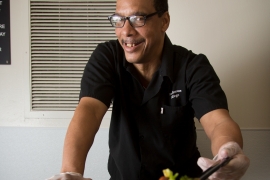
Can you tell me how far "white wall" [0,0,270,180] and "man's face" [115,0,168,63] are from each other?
463 millimetres

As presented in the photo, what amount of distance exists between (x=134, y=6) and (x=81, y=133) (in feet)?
1.76

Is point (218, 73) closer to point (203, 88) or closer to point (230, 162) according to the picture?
point (203, 88)

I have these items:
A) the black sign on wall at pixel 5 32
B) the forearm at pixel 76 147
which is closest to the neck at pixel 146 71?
the forearm at pixel 76 147

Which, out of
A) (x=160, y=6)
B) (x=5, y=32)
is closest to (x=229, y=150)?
(x=160, y=6)

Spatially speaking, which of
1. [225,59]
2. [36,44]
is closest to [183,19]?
[225,59]

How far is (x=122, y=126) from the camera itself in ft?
4.08

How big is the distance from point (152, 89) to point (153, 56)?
15cm

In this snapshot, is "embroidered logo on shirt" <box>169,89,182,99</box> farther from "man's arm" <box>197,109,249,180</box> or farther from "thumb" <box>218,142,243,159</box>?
"thumb" <box>218,142,243,159</box>

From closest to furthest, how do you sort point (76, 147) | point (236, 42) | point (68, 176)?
point (68, 176), point (76, 147), point (236, 42)

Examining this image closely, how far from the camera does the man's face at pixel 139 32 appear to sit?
111 cm

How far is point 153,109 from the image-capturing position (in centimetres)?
122

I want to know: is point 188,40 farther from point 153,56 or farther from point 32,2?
point 32,2

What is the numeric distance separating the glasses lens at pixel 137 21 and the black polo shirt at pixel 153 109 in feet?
0.61

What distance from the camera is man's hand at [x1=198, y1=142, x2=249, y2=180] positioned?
0.87m
